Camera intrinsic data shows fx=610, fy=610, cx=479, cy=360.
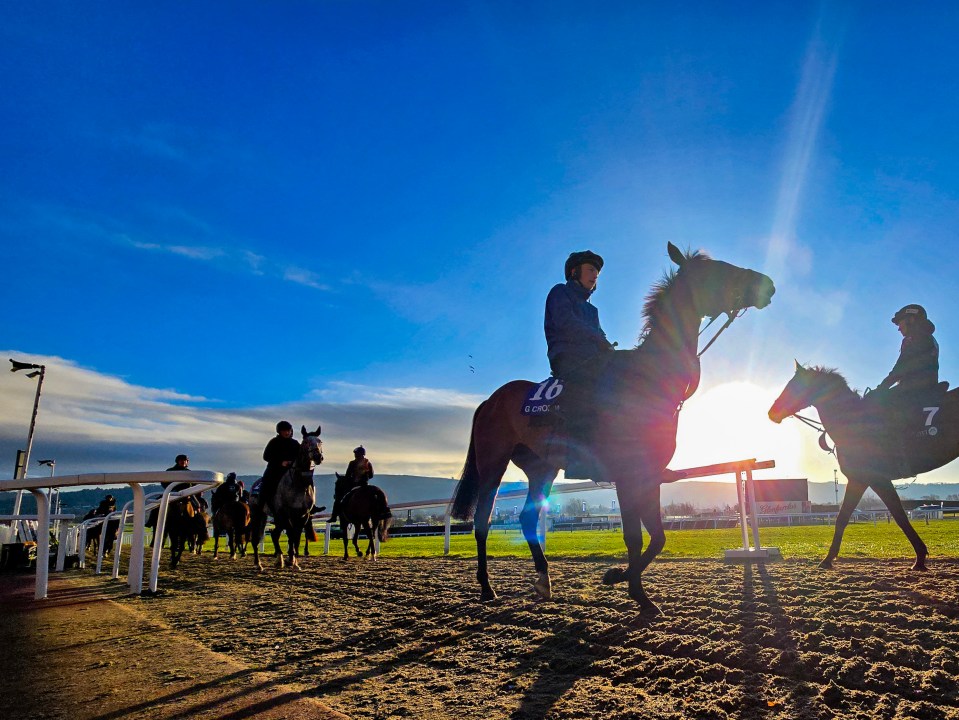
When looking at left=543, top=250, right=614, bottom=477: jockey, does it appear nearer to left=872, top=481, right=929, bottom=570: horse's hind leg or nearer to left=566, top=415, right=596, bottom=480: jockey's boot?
left=566, top=415, right=596, bottom=480: jockey's boot

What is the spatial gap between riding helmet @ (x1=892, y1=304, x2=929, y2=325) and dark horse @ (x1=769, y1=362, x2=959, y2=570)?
1054 millimetres

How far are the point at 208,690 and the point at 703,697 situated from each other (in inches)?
88.3

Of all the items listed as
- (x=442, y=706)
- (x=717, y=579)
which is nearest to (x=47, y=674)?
(x=442, y=706)

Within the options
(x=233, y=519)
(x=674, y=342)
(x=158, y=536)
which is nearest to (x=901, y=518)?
(x=674, y=342)

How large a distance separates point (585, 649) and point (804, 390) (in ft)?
22.5

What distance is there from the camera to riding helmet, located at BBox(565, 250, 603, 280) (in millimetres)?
5879

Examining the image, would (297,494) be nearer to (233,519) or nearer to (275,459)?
(275,459)

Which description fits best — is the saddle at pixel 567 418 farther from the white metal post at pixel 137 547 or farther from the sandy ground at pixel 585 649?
the white metal post at pixel 137 547

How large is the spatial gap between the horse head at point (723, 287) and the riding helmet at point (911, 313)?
4.23m

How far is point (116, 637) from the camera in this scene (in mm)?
4121

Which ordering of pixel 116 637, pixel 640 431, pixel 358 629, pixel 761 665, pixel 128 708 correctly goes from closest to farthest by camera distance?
pixel 128 708 → pixel 761 665 → pixel 116 637 → pixel 358 629 → pixel 640 431

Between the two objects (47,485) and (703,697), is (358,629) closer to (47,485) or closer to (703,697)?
(703,697)

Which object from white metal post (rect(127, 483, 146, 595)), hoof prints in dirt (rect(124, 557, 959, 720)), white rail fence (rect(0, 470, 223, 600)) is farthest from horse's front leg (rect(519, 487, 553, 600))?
white metal post (rect(127, 483, 146, 595))

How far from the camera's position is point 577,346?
546 centimetres
